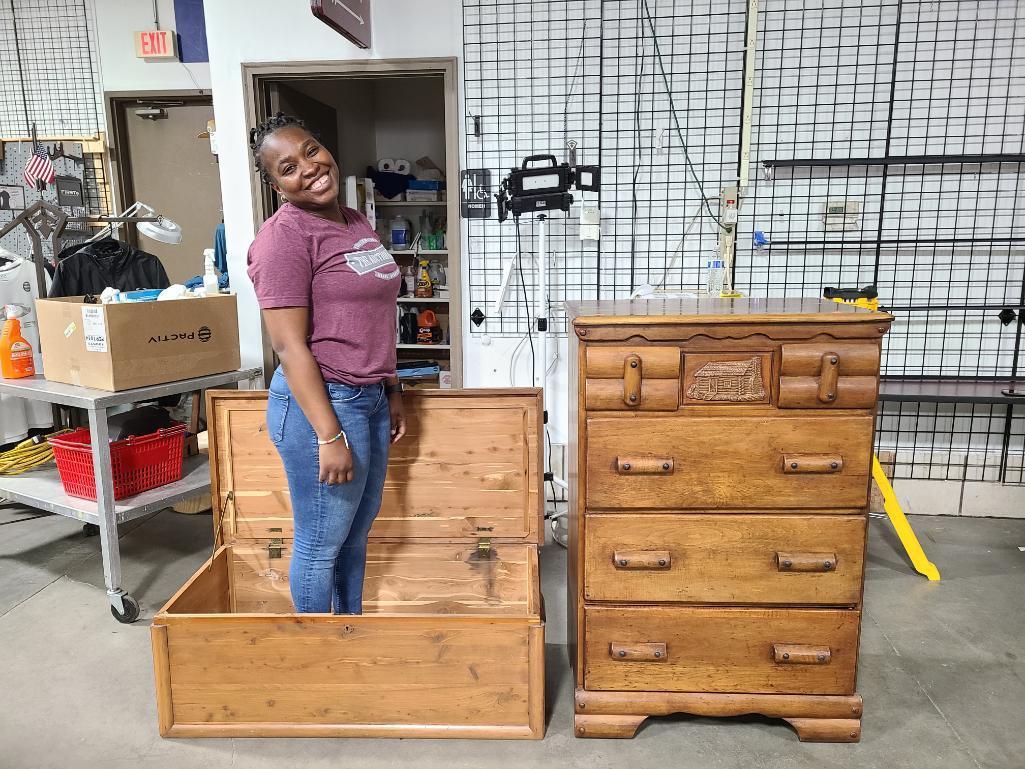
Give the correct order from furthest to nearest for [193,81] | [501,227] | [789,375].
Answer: [193,81] → [501,227] → [789,375]

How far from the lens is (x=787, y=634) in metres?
1.78

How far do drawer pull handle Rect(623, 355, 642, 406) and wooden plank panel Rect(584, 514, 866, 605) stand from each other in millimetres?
307

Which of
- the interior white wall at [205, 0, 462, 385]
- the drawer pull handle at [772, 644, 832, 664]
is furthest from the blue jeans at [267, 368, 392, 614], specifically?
the interior white wall at [205, 0, 462, 385]

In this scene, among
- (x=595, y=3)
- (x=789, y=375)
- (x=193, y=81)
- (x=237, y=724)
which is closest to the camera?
(x=789, y=375)

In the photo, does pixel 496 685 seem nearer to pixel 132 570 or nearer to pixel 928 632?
pixel 928 632

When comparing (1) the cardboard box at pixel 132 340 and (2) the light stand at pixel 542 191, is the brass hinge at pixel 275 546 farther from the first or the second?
(2) the light stand at pixel 542 191

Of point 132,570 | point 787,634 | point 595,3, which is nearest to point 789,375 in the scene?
point 787,634

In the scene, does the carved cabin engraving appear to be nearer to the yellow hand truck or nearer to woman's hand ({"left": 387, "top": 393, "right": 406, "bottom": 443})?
woman's hand ({"left": 387, "top": 393, "right": 406, "bottom": 443})

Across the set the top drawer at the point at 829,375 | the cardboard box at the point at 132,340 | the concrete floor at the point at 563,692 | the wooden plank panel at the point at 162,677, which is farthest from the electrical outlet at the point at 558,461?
the wooden plank panel at the point at 162,677

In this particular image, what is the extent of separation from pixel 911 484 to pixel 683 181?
6.02ft

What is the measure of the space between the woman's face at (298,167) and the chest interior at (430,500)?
29.1 inches

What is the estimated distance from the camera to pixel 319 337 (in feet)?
5.37

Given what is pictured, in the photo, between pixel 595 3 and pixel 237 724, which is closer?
pixel 237 724

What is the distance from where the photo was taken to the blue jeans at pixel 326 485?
1684 millimetres
